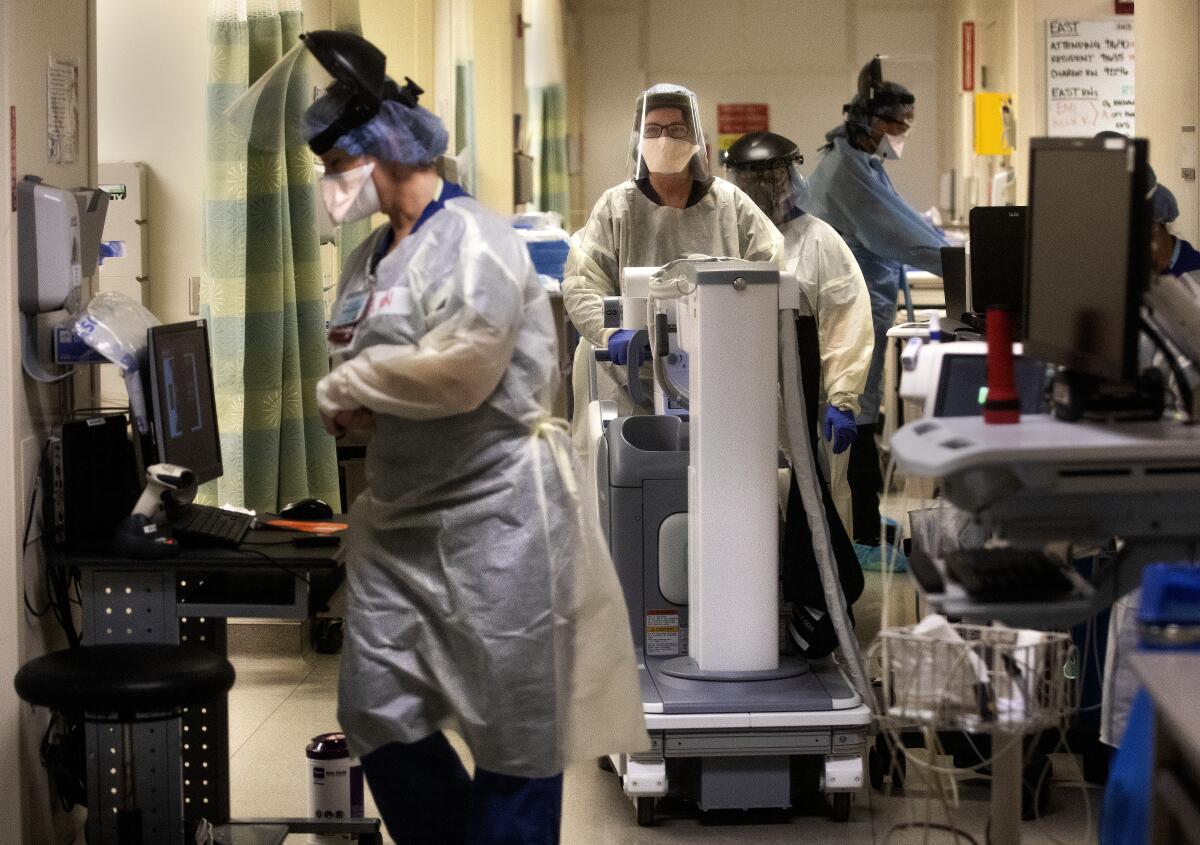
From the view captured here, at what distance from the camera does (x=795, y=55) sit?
11039mm

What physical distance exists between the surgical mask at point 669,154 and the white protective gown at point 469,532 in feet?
5.29

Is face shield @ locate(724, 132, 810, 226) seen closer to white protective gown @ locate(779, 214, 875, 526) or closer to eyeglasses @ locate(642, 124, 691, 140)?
white protective gown @ locate(779, 214, 875, 526)

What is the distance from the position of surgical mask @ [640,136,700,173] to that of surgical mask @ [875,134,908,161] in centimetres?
171

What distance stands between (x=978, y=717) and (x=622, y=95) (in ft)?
31.1

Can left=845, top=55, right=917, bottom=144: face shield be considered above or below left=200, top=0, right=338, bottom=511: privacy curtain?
above

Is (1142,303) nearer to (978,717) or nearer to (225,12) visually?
(978,717)

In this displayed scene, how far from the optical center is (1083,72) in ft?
26.1

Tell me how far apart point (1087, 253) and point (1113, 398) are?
0.68ft

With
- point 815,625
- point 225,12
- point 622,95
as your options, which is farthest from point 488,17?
point 815,625

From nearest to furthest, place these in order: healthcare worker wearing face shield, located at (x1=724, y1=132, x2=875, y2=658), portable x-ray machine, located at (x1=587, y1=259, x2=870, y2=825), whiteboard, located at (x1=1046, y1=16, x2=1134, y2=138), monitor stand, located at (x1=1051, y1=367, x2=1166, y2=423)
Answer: monitor stand, located at (x1=1051, y1=367, x2=1166, y2=423), portable x-ray machine, located at (x1=587, y1=259, x2=870, y2=825), healthcare worker wearing face shield, located at (x1=724, y1=132, x2=875, y2=658), whiteboard, located at (x1=1046, y1=16, x2=1134, y2=138)

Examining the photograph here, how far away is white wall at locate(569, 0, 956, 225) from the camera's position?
1096 centimetres

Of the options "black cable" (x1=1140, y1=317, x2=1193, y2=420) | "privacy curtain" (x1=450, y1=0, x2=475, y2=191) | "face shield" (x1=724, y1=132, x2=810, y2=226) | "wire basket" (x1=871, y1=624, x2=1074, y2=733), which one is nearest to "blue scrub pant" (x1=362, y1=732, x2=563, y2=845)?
"wire basket" (x1=871, y1=624, x2=1074, y2=733)

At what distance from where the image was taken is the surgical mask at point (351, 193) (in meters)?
2.64

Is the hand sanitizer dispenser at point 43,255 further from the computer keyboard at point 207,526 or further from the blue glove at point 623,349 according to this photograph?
the blue glove at point 623,349
